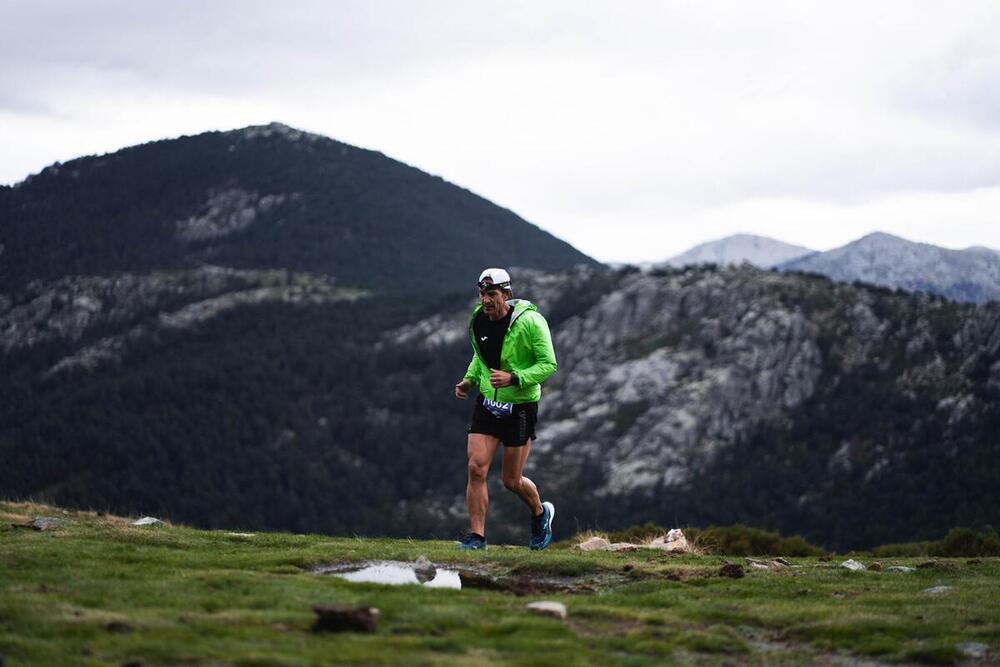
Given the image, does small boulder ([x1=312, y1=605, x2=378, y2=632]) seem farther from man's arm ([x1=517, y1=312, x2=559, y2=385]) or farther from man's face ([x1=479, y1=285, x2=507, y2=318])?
man's face ([x1=479, y1=285, x2=507, y2=318])

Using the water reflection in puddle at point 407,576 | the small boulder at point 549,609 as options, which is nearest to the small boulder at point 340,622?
the small boulder at point 549,609

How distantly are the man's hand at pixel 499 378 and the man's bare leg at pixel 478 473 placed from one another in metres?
1.02

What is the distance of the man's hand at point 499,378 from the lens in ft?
47.5

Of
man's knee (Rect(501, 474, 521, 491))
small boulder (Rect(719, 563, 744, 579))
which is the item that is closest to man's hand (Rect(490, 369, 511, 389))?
man's knee (Rect(501, 474, 521, 491))

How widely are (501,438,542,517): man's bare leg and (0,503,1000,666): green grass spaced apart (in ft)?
3.91

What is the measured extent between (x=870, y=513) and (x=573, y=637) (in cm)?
14337

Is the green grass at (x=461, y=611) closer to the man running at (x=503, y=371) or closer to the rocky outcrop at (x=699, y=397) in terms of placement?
the man running at (x=503, y=371)

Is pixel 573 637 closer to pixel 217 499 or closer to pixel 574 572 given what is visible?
pixel 574 572

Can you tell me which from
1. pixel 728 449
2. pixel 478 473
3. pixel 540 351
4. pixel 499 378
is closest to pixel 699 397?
pixel 728 449

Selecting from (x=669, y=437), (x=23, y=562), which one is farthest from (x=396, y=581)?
(x=669, y=437)

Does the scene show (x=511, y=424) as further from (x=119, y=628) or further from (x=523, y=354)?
(x=119, y=628)

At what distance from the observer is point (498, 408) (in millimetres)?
15133

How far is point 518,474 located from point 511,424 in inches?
31.1

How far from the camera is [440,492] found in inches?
7608
